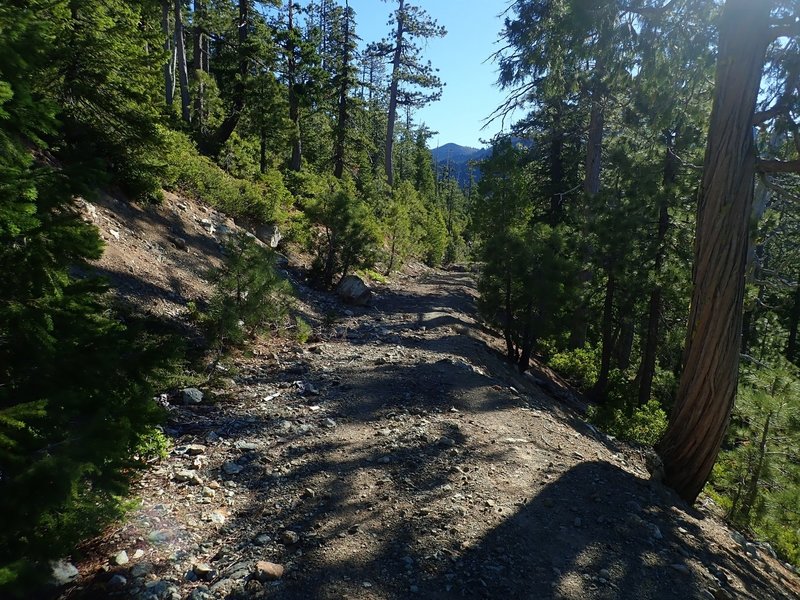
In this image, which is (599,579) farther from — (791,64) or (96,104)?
(96,104)

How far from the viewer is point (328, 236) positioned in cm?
1327

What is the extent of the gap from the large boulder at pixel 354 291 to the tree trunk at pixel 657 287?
728 centimetres

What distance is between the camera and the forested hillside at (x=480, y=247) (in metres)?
2.25

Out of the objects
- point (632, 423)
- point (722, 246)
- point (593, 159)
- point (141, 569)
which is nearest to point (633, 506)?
point (722, 246)

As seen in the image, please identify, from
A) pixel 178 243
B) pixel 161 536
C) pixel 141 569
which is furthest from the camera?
pixel 178 243

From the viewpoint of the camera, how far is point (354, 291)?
43.3 ft

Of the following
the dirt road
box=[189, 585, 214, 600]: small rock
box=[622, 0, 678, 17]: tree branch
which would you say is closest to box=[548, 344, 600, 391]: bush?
the dirt road

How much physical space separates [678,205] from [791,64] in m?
4.95

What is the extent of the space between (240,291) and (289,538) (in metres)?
4.11

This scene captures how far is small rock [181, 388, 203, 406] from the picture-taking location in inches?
230

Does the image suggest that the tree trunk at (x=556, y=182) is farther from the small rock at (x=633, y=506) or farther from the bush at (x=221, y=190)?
the small rock at (x=633, y=506)

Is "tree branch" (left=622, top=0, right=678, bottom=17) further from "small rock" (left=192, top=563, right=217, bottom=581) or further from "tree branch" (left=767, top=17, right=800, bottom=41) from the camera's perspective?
"small rock" (left=192, top=563, right=217, bottom=581)

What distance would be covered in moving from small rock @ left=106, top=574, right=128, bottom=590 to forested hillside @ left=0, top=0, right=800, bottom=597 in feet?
2.02

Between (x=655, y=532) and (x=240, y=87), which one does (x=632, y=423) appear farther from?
(x=240, y=87)
